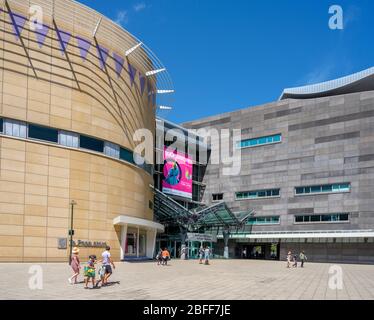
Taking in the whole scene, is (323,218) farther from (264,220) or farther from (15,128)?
(15,128)

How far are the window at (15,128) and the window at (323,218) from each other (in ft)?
131

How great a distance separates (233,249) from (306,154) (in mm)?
18003

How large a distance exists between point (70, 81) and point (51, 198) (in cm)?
943

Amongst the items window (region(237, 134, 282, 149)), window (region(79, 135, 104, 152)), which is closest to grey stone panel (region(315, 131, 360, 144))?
window (region(237, 134, 282, 149))

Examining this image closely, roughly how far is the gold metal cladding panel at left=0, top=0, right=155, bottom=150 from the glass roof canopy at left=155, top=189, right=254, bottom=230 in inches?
559

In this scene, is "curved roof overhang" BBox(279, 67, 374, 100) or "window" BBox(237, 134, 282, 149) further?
"window" BBox(237, 134, 282, 149)

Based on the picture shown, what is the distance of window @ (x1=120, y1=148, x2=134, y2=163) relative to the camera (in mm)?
39884

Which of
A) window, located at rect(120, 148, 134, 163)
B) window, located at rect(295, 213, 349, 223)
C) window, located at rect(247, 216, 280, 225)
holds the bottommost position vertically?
window, located at rect(247, 216, 280, 225)

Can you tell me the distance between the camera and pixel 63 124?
34281 mm

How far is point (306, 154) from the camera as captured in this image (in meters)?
60.2

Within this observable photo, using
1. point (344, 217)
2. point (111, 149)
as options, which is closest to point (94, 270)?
point (111, 149)

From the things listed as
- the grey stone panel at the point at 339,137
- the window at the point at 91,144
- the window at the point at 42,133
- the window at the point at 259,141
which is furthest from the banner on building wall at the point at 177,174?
the window at the point at 42,133

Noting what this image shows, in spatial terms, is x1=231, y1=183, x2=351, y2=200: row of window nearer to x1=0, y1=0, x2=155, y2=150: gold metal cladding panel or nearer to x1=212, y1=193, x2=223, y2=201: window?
x1=212, y1=193, x2=223, y2=201: window
